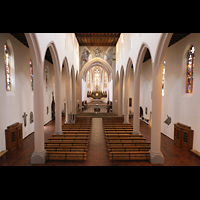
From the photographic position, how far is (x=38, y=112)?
7.37 metres

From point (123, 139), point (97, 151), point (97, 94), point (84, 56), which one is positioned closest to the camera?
point (97, 151)

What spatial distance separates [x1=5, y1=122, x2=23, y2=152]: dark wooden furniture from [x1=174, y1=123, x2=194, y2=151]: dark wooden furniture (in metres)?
10.4

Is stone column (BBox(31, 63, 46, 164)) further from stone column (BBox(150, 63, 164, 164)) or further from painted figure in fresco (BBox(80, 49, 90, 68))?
painted figure in fresco (BBox(80, 49, 90, 68))

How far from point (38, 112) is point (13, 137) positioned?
334 cm

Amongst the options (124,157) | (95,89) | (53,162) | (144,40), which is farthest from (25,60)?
(95,89)

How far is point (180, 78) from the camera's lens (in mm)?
10367

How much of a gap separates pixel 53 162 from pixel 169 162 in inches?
233

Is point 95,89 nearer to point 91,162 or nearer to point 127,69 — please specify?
point 127,69

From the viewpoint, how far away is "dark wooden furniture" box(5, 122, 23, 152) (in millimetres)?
8672

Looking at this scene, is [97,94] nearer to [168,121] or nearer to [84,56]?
[84,56]

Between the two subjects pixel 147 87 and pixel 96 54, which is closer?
pixel 147 87

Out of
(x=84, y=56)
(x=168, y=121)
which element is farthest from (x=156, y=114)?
(x=84, y=56)

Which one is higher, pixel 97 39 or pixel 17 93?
pixel 97 39

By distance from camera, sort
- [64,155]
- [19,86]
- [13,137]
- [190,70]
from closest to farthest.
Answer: [64,155], [13,137], [190,70], [19,86]
